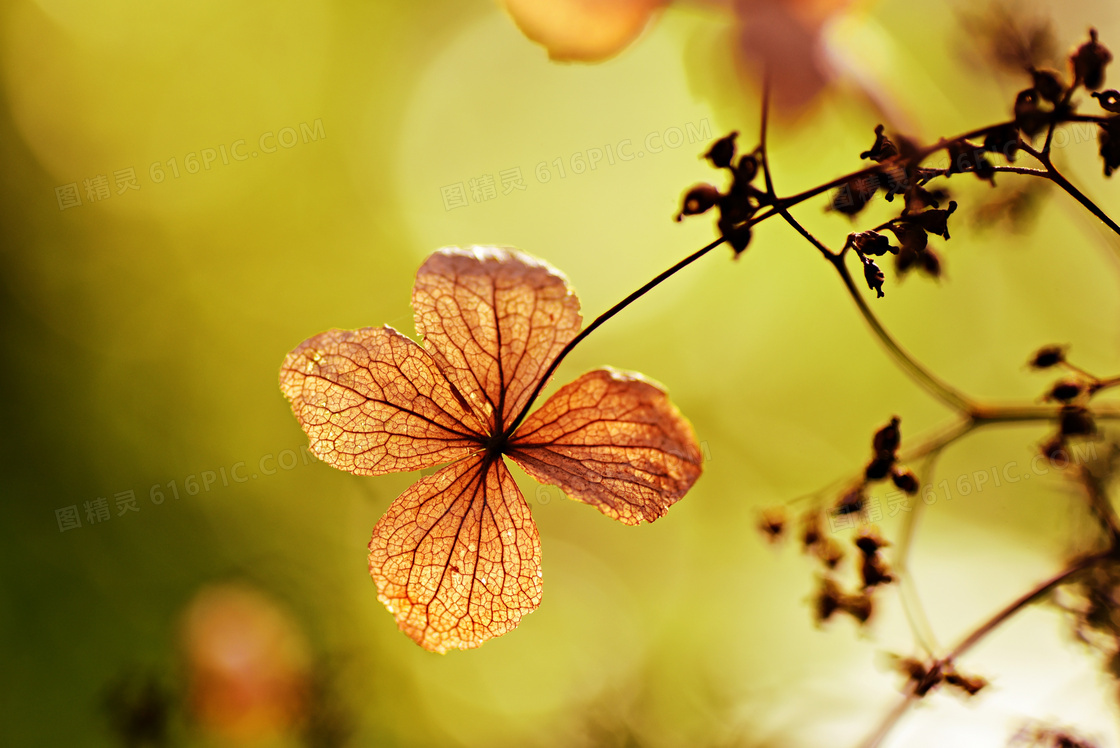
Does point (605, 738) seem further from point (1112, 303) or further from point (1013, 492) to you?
point (1112, 303)

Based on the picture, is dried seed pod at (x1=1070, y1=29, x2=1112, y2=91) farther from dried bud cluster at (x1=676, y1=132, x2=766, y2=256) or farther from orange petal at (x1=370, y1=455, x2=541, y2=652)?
orange petal at (x1=370, y1=455, x2=541, y2=652)

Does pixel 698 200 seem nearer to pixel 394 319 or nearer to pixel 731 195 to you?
pixel 731 195

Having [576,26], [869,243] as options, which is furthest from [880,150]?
[576,26]

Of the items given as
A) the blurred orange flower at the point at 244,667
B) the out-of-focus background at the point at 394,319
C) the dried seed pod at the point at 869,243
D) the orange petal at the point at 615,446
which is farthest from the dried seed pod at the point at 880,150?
the blurred orange flower at the point at 244,667

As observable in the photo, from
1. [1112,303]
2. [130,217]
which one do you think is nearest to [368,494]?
[130,217]

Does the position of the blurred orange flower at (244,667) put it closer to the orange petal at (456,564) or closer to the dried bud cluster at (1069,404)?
the orange petal at (456,564)
